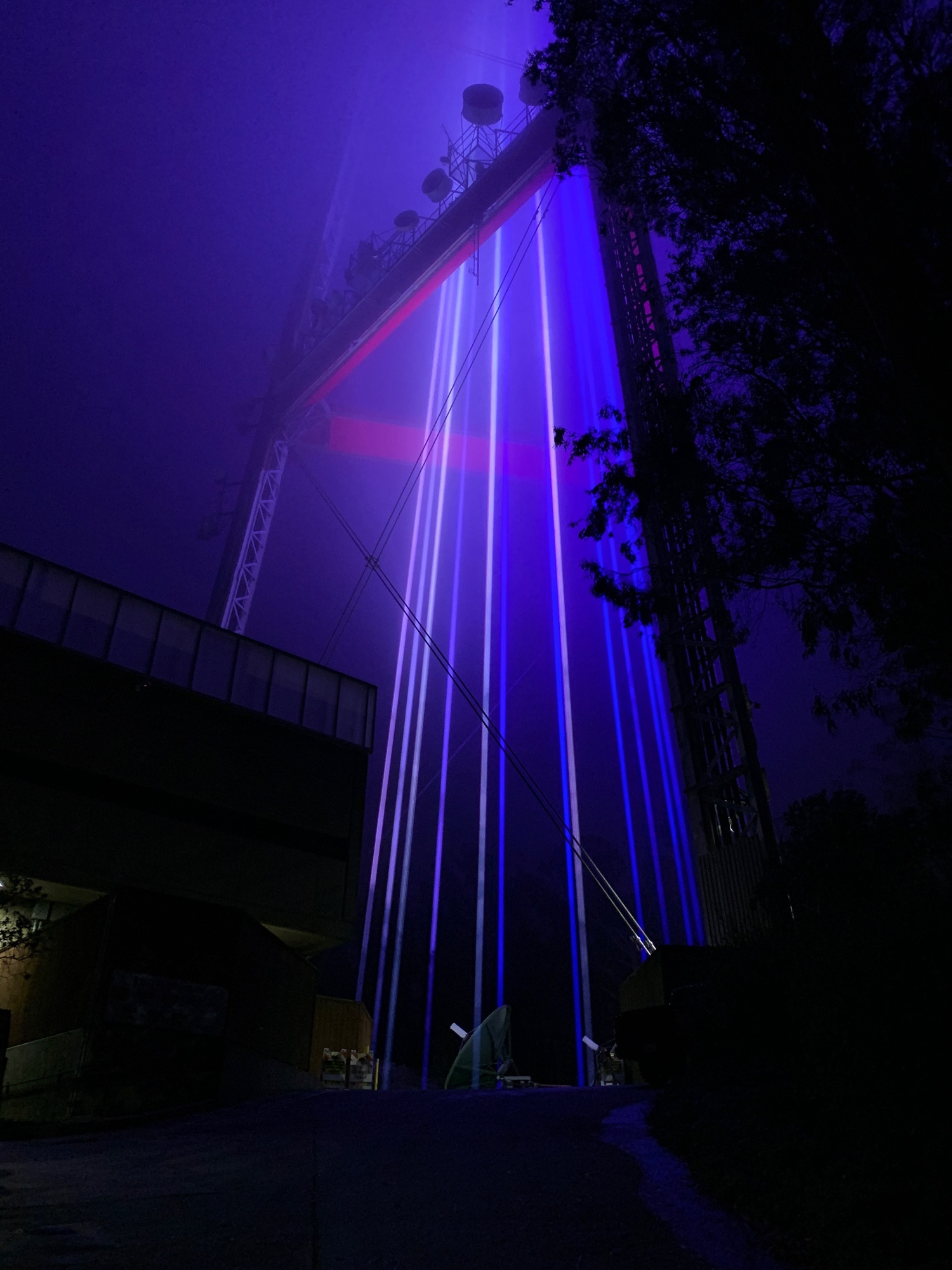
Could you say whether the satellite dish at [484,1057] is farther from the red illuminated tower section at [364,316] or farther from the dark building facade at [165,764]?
the red illuminated tower section at [364,316]

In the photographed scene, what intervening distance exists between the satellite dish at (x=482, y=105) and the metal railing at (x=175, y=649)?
77.9ft

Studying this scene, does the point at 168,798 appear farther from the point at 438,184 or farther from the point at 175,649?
the point at 438,184

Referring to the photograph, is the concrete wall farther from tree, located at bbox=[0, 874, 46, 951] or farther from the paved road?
the paved road

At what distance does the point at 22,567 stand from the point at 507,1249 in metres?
19.4

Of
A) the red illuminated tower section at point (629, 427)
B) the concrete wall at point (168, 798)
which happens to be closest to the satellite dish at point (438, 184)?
the red illuminated tower section at point (629, 427)

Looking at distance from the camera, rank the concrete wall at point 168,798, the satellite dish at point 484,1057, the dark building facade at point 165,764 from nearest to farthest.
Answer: the concrete wall at point 168,798 → the dark building facade at point 165,764 → the satellite dish at point 484,1057

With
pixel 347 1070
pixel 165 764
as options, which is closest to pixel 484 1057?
pixel 347 1070

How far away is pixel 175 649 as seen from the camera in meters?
21.2

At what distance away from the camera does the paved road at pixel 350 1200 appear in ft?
13.5

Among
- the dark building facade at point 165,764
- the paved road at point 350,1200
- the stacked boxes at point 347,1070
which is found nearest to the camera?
the paved road at point 350,1200

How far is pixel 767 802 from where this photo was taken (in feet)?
51.5

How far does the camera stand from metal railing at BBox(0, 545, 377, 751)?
19.2 m

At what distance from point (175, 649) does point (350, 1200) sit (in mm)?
17850

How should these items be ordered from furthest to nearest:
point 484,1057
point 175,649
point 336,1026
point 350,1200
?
1. point 336,1026
2. point 175,649
3. point 484,1057
4. point 350,1200
